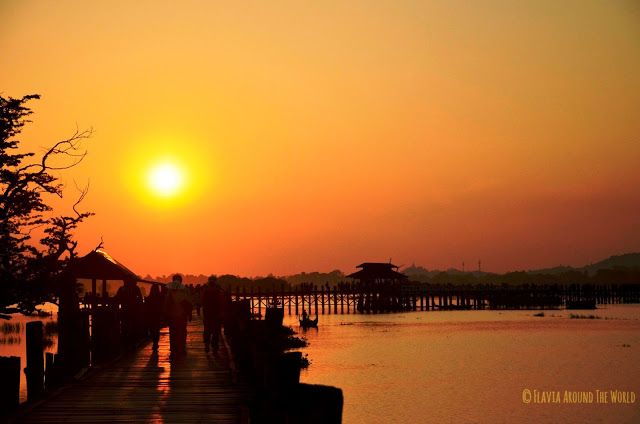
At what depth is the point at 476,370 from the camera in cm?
4784


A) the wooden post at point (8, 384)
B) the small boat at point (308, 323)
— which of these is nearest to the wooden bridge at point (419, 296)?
the small boat at point (308, 323)

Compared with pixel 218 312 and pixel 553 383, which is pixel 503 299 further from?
pixel 218 312

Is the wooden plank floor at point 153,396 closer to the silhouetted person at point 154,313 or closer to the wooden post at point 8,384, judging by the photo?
the wooden post at point 8,384

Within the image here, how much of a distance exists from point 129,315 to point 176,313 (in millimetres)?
3517

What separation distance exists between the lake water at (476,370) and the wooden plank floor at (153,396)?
43.2 ft

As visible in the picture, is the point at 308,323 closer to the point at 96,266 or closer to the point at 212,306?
the point at 96,266

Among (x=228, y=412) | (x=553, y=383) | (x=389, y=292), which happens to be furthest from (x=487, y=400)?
(x=389, y=292)

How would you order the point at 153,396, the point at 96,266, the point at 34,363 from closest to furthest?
the point at 153,396 < the point at 34,363 < the point at 96,266

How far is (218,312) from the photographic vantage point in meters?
22.8

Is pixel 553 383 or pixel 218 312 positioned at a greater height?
pixel 218 312

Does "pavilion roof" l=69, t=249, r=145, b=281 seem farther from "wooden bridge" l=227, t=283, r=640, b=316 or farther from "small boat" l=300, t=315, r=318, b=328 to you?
"wooden bridge" l=227, t=283, r=640, b=316

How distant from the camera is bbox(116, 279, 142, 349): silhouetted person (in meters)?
24.8

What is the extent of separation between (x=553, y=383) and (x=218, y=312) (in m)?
25.6

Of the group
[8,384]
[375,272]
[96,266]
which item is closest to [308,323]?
[375,272]
